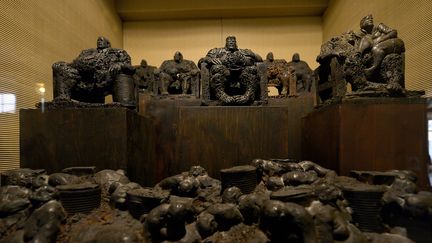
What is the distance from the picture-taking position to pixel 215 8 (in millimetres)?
7246

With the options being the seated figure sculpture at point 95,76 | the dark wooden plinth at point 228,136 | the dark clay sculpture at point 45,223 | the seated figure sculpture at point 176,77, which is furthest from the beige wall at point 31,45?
the dark wooden plinth at point 228,136

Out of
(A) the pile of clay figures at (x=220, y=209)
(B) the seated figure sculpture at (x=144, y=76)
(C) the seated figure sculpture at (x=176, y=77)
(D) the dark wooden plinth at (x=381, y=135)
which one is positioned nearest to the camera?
(A) the pile of clay figures at (x=220, y=209)

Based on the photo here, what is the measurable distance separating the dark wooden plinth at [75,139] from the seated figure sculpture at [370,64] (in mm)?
2662

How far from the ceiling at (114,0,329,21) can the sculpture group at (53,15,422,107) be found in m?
3.77

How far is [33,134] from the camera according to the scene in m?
2.95

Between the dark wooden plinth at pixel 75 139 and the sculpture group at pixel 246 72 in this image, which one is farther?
the sculpture group at pixel 246 72

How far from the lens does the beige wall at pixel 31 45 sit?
11.9 feet

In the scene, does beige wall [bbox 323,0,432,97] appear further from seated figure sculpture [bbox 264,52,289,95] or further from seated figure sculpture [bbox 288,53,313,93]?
seated figure sculpture [bbox 264,52,289,95]

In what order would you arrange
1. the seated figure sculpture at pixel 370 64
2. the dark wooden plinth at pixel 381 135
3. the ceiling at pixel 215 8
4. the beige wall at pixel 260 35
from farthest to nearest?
the beige wall at pixel 260 35 < the ceiling at pixel 215 8 < the seated figure sculpture at pixel 370 64 < the dark wooden plinth at pixel 381 135

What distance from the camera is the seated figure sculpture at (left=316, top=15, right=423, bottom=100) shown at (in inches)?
125

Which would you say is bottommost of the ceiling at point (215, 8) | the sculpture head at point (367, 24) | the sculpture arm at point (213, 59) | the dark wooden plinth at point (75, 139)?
the dark wooden plinth at point (75, 139)

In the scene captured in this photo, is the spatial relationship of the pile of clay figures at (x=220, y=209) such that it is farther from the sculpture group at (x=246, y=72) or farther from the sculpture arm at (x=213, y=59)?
the sculpture arm at (x=213, y=59)

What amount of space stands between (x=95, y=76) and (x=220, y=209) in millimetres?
2435

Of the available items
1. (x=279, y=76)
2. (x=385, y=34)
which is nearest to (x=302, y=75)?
(x=279, y=76)
